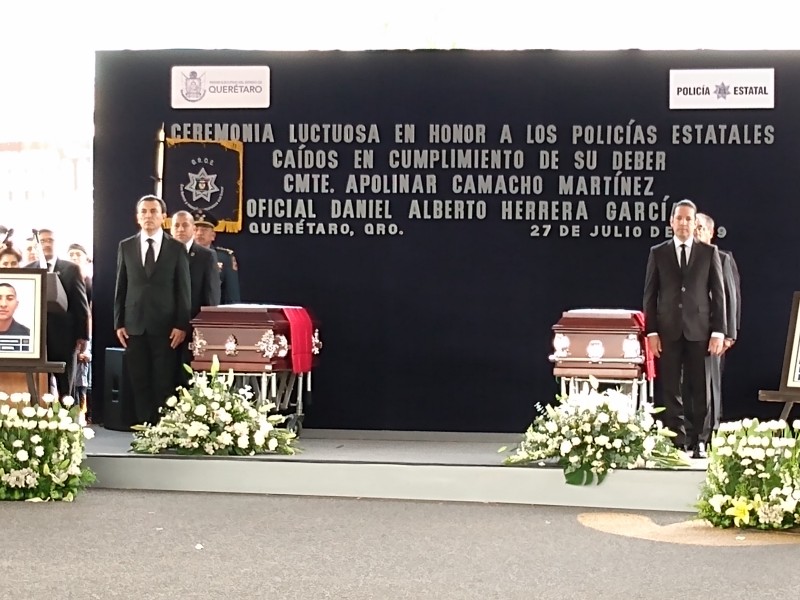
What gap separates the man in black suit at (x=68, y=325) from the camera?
8.81 meters

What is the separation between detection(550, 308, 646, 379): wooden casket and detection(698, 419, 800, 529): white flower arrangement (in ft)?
5.55

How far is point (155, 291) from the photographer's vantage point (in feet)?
26.5

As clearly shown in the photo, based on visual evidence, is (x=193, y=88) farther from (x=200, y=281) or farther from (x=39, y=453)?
(x=39, y=453)

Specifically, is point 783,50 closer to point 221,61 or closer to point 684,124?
point 684,124

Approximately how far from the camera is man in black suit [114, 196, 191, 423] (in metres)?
8.08

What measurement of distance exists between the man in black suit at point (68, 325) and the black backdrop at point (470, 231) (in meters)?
0.30

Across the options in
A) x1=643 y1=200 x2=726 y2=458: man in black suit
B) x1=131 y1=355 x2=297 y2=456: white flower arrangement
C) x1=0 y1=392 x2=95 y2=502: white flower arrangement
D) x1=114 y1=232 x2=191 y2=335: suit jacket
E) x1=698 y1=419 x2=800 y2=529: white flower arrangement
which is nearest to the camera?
x1=698 y1=419 x2=800 y2=529: white flower arrangement

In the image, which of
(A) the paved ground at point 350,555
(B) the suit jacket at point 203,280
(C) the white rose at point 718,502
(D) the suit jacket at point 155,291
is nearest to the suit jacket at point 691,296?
(A) the paved ground at point 350,555

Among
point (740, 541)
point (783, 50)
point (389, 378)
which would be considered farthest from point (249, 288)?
point (740, 541)

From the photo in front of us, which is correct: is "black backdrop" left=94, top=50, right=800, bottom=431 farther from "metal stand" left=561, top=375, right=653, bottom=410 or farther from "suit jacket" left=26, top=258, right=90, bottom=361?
"metal stand" left=561, top=375, right=653, bottom=410

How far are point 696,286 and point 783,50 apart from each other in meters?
2.08

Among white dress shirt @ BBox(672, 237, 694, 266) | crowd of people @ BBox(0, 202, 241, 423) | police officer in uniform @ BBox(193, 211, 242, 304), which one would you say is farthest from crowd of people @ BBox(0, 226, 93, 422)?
white dress shirt @ BBox(672, 237, 694, 266)

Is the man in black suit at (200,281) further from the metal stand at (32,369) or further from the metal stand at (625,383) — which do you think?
the metal stand at (625,383)

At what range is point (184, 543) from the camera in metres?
5.43
